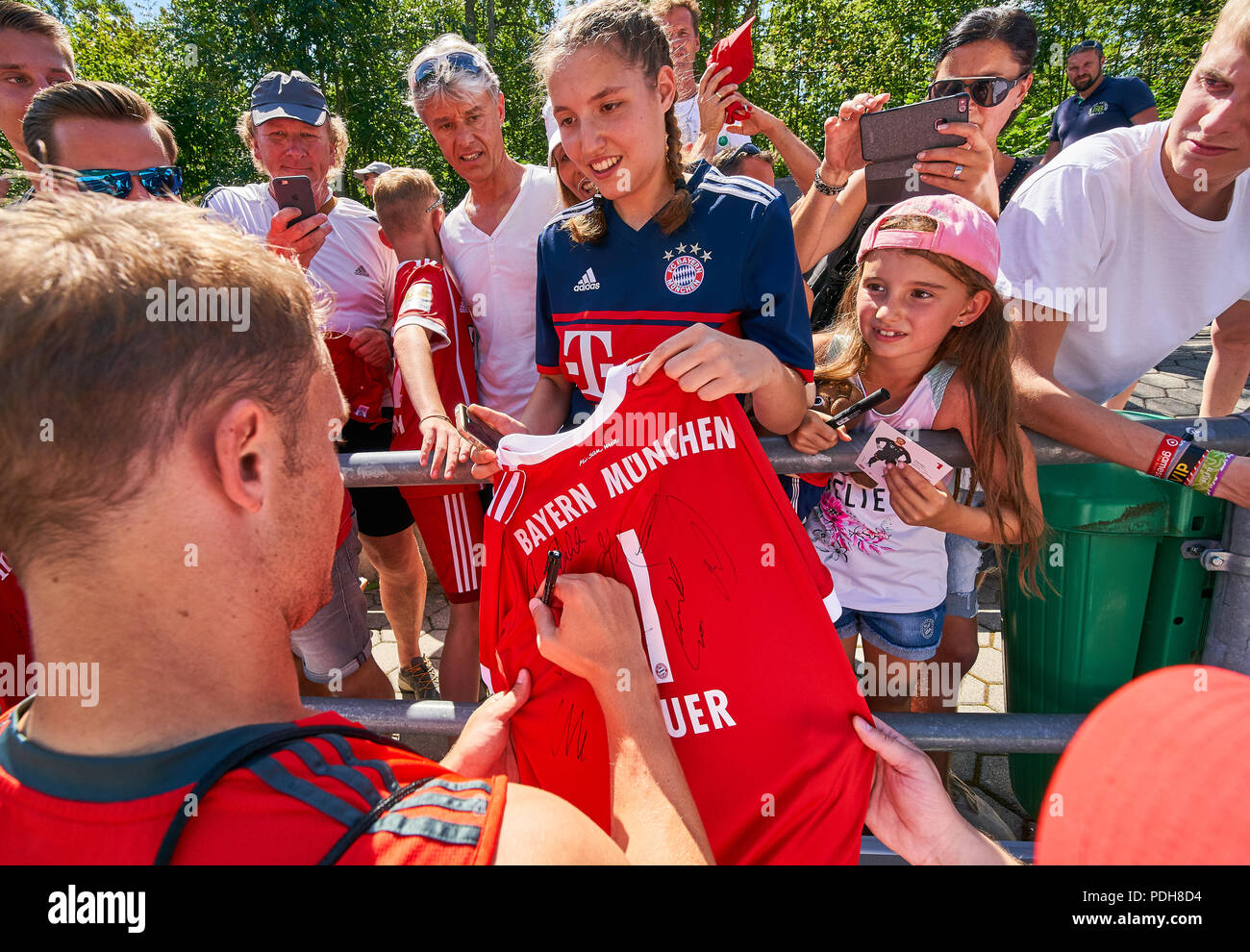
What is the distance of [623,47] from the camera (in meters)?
1.80

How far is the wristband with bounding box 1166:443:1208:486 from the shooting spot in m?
1.66

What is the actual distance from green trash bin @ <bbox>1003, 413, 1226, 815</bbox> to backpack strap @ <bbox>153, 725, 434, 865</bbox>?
1831 mm

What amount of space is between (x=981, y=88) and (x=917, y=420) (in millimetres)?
1538

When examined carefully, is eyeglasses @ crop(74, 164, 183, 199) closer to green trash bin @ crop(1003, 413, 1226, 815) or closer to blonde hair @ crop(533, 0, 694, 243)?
blonde hair @ crop(533, 0, 694, 243)

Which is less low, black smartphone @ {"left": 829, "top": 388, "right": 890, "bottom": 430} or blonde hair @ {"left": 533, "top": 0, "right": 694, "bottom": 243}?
blonde hair @ {"left": 533, "top": 0, "right": 694, "bottom": 243}

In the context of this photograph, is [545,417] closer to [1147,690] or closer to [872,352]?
[872,352]

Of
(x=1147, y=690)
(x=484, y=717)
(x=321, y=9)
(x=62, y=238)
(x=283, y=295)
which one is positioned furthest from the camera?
(x=321, y=9)

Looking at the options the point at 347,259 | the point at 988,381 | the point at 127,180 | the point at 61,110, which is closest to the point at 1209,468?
the point at 988,381

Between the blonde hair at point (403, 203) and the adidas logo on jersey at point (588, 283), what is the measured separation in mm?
1233

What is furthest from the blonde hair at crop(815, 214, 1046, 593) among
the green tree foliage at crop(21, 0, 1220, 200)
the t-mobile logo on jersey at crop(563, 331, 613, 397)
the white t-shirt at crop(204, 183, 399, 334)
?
the green tree foliage at crop(21, 0, 1220, 200)

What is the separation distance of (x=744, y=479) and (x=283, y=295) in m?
0.95

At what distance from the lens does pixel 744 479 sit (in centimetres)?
150
